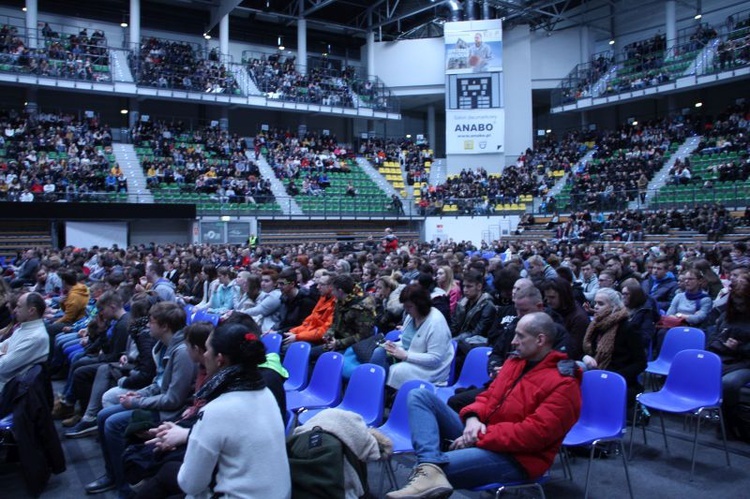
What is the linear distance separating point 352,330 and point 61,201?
1660 cm

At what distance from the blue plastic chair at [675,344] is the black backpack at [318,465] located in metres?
3.77

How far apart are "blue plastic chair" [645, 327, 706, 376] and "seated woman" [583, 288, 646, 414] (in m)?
0.93

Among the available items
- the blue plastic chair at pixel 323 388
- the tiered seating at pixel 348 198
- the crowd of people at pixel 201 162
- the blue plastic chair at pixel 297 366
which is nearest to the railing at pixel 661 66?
the tiered seating at pixel 348 198

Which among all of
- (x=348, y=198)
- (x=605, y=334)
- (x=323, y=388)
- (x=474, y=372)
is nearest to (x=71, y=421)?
(x=323, y=388)

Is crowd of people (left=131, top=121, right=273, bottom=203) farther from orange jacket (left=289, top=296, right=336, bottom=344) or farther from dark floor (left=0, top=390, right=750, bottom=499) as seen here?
dark floor (left=0, top=390, right=750, bottom=499)

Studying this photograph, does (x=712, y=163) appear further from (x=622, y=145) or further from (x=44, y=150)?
(x=44, y=150)

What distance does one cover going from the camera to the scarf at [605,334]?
4.52 m

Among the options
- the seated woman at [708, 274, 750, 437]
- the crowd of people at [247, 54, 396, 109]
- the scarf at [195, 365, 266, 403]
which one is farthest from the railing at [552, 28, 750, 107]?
the scarf at [195, 365, 266, 403]

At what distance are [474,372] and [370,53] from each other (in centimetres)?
3029

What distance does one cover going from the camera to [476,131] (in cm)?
2859

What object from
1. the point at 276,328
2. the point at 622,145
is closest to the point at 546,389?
the point at 276,328

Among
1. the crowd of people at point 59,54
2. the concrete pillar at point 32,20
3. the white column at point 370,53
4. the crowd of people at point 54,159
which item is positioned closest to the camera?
the crowd of people at point 54,159

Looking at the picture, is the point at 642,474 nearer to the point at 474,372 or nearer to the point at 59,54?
the point at 474,372

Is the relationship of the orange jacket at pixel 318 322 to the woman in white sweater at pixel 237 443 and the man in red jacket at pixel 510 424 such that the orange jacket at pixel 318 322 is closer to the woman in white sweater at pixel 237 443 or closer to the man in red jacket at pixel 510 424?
the man in red jacket at pixel 510 424
